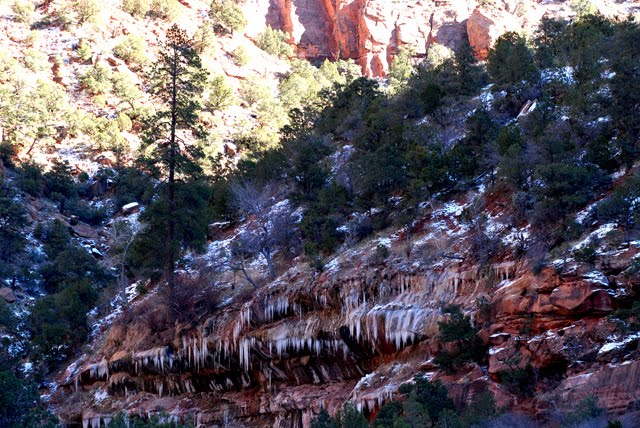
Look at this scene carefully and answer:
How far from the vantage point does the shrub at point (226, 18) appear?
257ft

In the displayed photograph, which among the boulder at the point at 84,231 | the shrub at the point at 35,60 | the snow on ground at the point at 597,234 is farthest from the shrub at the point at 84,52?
the snow on ground at the point at 597,234

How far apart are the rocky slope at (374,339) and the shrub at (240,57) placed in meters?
42.6

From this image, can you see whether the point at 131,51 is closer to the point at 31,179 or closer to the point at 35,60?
the point at 35,60

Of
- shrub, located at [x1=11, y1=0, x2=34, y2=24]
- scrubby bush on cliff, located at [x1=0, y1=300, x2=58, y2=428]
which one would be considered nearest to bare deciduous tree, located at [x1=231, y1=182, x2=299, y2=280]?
scrubby bush on cliff, located at [x1=0, y1=300, x2=58, y2=428]

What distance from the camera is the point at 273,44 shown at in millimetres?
80375

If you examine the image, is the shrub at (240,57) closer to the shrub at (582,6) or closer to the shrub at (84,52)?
the shrub at (84,52)

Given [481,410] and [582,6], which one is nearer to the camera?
[481,410]

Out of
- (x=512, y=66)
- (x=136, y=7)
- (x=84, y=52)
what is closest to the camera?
(x=512, y=66)

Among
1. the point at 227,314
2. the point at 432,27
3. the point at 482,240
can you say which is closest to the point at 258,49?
the point at 432,27

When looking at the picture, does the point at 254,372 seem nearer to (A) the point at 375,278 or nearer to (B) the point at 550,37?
(A) the point at 375,278

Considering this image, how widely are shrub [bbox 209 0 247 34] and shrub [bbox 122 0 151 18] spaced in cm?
736

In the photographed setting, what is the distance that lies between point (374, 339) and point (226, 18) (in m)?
60.0

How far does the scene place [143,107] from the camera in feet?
197

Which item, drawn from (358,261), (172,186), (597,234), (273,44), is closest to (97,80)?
(273,44)
